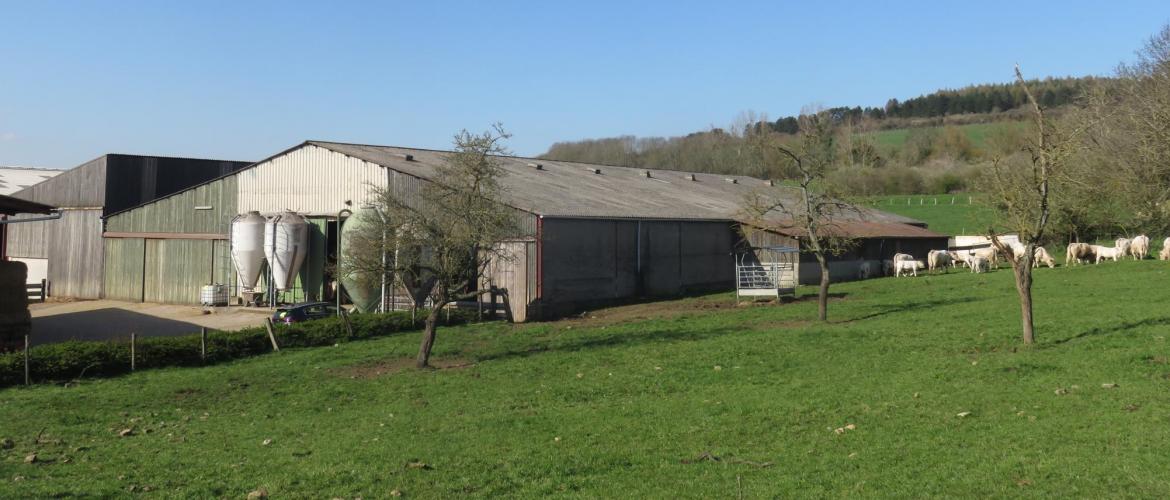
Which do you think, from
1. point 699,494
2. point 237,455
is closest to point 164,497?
point 237,455

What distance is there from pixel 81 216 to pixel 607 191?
27054 millimetres

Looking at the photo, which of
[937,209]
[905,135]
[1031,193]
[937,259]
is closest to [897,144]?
[905,135]

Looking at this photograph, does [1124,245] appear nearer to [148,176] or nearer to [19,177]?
[148,176]

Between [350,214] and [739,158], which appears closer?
[350,214]

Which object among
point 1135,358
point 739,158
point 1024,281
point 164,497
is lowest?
point 164,497

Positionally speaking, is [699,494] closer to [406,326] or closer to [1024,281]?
[1024,281]

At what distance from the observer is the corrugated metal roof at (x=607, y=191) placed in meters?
35.7

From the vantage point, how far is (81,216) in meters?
46.3

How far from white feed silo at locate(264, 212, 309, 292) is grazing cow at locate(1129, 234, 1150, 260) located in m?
37.5

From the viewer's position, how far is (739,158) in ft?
308

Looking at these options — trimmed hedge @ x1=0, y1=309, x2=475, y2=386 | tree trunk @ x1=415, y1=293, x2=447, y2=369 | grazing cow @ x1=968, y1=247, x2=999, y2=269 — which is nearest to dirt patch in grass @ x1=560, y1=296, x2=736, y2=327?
trimmed hedge @ x1=0, y1=309, x2=475, y2=386

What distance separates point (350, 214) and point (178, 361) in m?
13.4

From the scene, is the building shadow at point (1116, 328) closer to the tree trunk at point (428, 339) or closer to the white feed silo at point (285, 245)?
the tree trunk at point (428, 339)

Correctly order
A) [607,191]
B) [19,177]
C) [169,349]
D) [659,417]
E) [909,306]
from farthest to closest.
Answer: [19,177], [607,191], [909,306], [169,349], [659,417]
